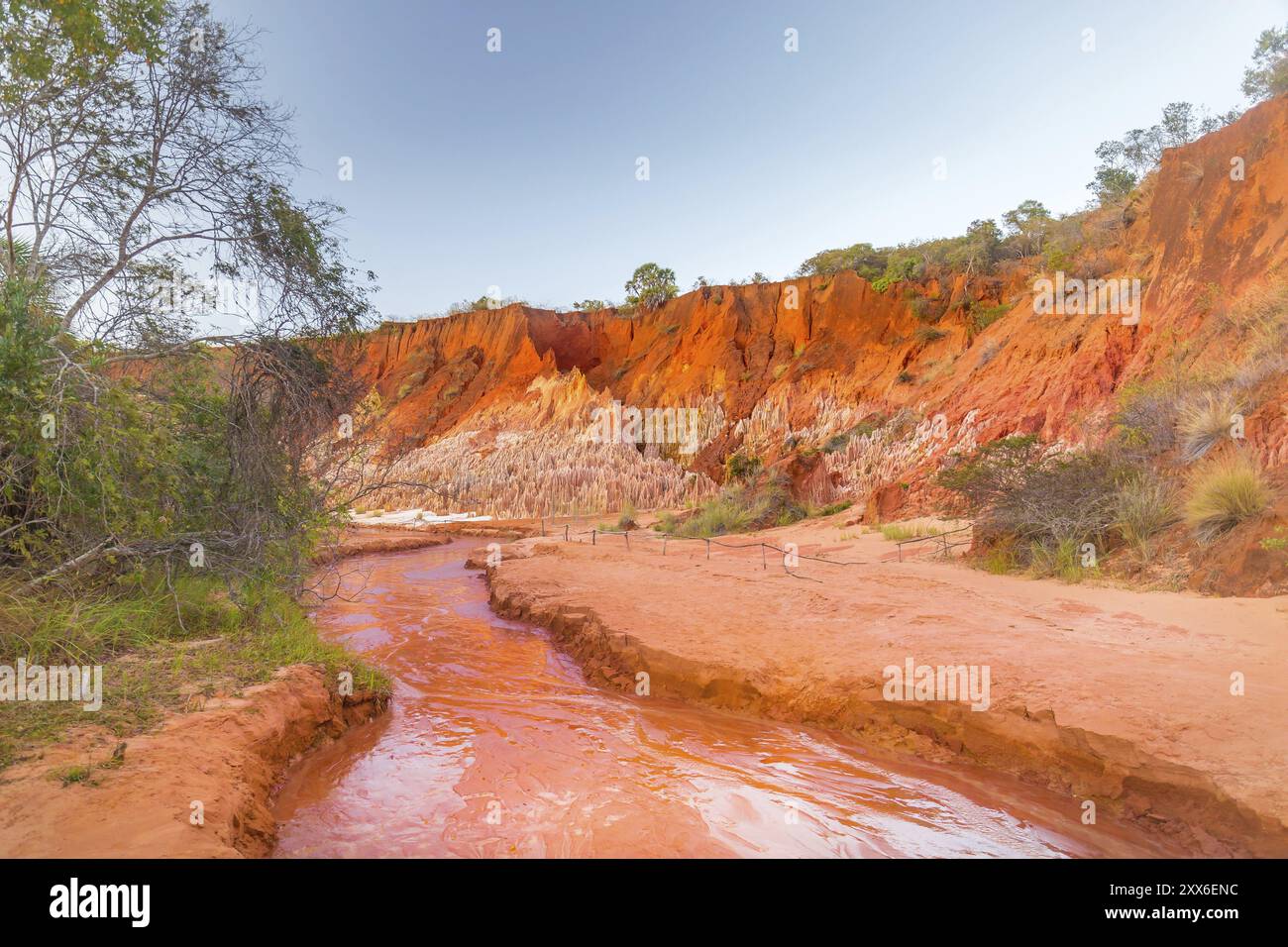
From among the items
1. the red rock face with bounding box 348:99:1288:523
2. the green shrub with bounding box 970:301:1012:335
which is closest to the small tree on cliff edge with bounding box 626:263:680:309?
the red rock face with bounding box 348:99:1288:523

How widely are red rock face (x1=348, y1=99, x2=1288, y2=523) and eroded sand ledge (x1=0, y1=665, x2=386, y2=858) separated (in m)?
3.42

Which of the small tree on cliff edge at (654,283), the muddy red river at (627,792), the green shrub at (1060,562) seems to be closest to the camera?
the muddy red river at (627,792)

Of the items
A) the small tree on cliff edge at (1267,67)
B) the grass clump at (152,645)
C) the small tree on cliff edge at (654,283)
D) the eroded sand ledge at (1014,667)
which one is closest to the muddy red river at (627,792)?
the eroded sand ledge at (1014,667)

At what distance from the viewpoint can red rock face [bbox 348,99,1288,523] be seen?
1281cm

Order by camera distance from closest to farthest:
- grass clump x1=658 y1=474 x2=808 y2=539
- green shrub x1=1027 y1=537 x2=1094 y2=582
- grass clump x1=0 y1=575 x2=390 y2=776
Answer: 1. grass clump x1=0 y1=575 x2=390 y2=776
2. green shrub x1=1027 y1=537 x2=1094 y2=582
3. grass clump x1=658 y1=474 x2=808 y2=539

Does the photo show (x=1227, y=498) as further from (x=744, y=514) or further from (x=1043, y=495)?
(x=744, y=514)

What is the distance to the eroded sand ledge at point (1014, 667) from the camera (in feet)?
11.0

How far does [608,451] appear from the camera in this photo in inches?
1118

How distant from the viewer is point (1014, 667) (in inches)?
188

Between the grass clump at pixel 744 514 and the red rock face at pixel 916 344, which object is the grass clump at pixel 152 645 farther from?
the grass clump at pixel 744 514

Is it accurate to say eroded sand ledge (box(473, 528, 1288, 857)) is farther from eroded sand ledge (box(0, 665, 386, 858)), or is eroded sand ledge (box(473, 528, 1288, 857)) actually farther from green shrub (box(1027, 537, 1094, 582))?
eroded sand ledge (box(0, 665, 386, 858))

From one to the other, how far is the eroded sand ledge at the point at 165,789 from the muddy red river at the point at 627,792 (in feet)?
0.87
